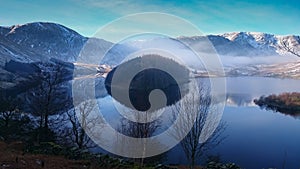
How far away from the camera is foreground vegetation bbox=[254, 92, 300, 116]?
80375 millimetres

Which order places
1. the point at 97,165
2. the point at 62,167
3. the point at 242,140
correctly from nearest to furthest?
the point at 62,167 < the point at 97,165 < the point at 242,140

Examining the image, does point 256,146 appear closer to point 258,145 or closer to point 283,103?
point 258,145

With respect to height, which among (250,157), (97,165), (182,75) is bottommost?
(250,157)

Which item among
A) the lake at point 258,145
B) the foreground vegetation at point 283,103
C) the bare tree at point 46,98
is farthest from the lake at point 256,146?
the foreground vegetation at point 283,103

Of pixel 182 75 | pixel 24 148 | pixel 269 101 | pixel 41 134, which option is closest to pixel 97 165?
pixel 24 148

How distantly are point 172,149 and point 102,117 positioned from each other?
16.1 meters

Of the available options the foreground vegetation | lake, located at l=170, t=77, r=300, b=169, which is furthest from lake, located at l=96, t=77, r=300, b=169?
the foreground vegetation

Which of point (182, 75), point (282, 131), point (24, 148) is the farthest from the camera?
point (182, 75)

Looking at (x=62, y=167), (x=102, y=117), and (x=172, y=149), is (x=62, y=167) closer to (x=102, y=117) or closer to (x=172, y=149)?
(x=172, y=149)

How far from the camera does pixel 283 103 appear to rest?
8669 cm

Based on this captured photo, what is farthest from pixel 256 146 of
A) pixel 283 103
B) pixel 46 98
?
pixel 283 103

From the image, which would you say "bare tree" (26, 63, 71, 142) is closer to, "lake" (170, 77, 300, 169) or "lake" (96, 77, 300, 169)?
"lake" (96, 77, 300, 169)

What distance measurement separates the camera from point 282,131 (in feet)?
167

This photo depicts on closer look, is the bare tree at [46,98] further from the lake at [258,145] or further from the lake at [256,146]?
the lake at [258,145]
